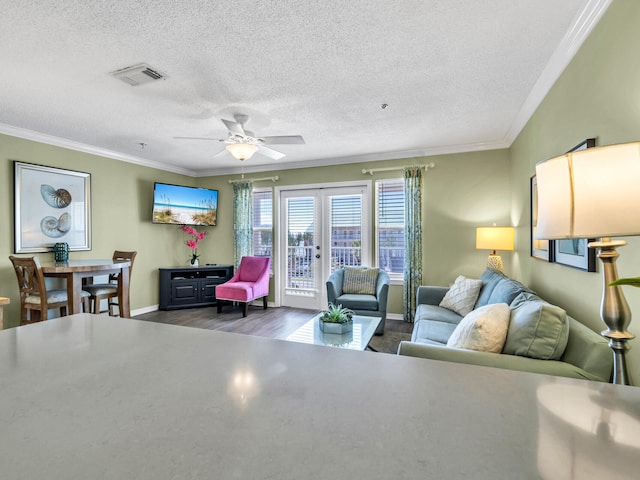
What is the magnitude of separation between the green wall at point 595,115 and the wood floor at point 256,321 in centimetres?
174

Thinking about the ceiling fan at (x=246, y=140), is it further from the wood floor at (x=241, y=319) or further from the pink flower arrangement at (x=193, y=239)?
the pink flower arrangement at (x=193, y=239)

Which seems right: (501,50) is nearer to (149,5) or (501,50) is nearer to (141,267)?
(149,5)

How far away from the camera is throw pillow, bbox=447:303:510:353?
1713mm

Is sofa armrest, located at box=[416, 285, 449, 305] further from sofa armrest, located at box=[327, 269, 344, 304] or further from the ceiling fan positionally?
the ceiling fan

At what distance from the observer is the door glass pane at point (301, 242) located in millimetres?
5336

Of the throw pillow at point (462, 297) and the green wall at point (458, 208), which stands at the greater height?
the green wall at point (458, 208)

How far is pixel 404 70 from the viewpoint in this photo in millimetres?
2432

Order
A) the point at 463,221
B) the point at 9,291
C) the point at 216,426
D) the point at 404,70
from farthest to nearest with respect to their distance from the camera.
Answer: the point at 463,221
the point at 9,291
the point at 404,70
the point at 216,426

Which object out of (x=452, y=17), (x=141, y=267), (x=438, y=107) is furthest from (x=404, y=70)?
(x=141, y=267)

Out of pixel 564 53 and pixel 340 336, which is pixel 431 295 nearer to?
pixel 340 336

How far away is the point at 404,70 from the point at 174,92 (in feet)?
6.36

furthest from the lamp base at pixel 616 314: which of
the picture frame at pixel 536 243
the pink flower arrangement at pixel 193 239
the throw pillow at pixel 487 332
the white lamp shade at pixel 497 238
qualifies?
the pink flower arrangement at pixel 193 239

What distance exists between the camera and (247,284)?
16.3 ft

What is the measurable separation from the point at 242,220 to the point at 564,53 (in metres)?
4.76
